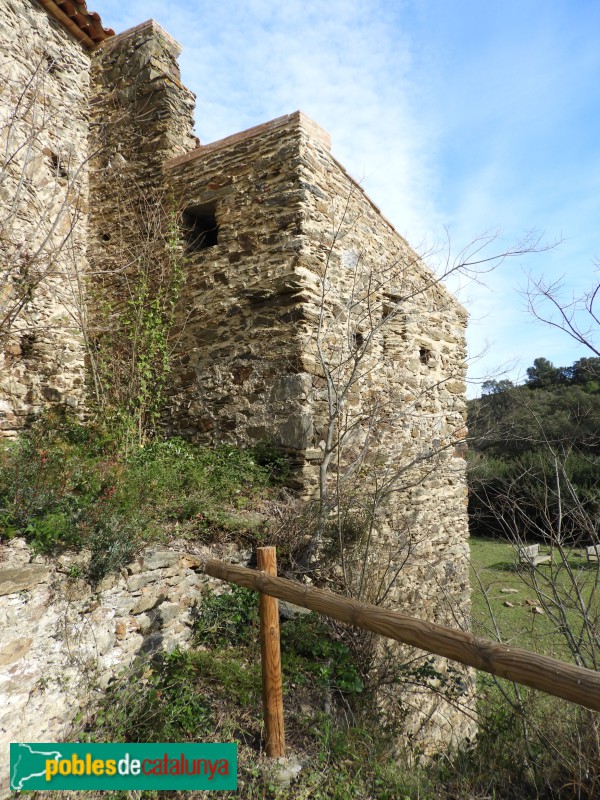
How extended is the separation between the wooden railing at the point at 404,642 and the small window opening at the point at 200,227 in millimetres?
4127

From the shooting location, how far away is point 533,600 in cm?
948

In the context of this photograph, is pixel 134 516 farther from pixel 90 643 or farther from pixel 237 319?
pixel 237 319

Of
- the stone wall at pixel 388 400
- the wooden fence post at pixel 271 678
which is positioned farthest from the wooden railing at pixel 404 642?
the stone wall at pixel 388 400

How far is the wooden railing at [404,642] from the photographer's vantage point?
67.1 inches

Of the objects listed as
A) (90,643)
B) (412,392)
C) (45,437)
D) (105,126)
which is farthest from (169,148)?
(90,643)

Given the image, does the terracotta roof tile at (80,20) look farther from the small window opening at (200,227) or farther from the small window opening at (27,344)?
the small window opening at (27,344)

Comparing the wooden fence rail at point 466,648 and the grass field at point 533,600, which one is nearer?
the wooden fence rail at point 466,648

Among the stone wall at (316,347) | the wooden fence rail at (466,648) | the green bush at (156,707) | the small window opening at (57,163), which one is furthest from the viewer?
the small window opening at (57,163)

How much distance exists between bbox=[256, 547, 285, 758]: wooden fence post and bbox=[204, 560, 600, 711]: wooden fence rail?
0.17 meters

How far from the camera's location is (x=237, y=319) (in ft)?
18.1

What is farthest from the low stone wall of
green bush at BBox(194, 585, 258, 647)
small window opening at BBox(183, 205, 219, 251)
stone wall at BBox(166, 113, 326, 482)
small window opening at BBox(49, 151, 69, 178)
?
small window opening at BBox(49, 151, 69, 178)

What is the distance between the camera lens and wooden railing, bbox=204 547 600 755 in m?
1.70

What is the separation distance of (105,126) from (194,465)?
186 inches

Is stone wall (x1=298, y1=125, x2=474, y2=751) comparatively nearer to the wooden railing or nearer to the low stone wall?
the wooden railing
